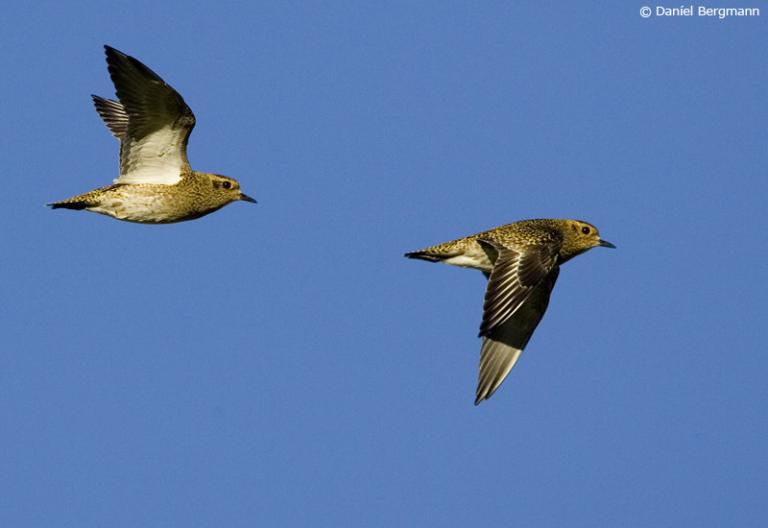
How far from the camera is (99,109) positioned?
25.6 m

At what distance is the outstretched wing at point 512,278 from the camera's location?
766 inches

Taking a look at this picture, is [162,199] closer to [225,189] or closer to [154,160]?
[154,160]

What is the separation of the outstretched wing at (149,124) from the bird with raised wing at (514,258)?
386cm

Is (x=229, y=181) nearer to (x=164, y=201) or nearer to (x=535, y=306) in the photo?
(x=164, y=201)

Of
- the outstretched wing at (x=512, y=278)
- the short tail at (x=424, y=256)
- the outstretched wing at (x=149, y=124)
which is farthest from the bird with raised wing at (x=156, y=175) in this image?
the outstretched wing at (x=512, y=278)

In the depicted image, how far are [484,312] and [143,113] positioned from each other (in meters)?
6.17

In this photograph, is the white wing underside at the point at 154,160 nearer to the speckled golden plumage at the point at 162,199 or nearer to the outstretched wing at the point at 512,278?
the speckled golden plumage at the point at 162,199

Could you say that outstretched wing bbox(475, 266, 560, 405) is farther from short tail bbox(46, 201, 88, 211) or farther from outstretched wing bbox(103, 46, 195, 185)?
short tail bbox(46, 201, 88, 211)

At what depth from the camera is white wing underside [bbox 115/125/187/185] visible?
73.3 ft

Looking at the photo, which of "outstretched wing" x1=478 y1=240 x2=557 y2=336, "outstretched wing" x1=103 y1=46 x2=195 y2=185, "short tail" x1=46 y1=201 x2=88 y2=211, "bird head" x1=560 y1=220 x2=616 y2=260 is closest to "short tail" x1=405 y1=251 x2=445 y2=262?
"outstretched wing" x1=478 y1=240 x2=557 y2=336

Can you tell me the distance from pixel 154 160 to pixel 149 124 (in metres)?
0.63

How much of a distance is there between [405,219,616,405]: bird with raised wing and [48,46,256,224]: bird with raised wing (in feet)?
11.1

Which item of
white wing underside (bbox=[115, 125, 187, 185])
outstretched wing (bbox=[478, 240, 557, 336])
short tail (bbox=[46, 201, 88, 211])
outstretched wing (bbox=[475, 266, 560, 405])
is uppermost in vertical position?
white wing underside (bbox=[115, 125, 187, 185])

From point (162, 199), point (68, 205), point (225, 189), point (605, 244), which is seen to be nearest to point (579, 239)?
point (605, 244)
